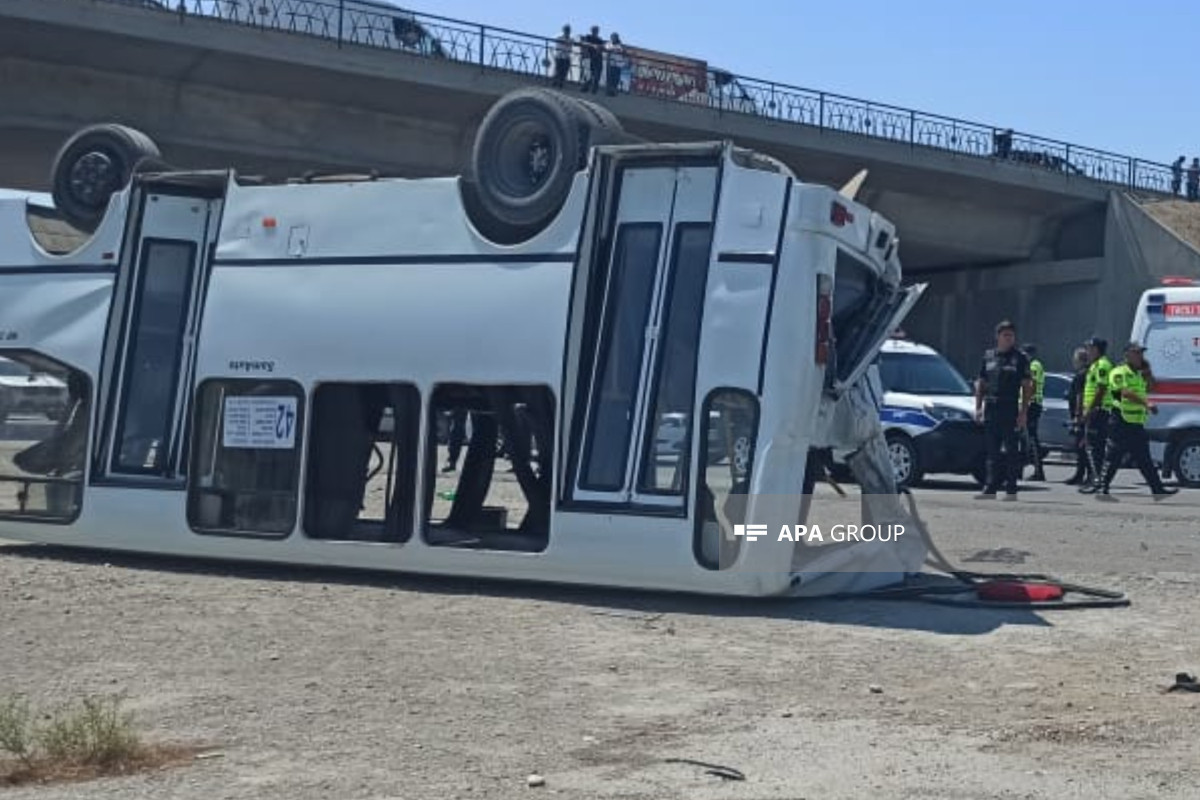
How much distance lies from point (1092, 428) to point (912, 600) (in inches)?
422

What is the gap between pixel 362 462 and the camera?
11.1m

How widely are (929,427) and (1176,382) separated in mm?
4062

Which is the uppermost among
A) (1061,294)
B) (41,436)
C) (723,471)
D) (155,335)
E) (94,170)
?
(1061,294)

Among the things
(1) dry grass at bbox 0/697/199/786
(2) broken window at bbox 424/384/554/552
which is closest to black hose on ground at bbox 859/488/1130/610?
(2) broken window at bbox 424/384/554/552

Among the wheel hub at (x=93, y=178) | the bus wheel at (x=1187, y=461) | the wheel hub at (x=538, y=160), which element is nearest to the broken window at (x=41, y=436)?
the wheel hub at (x=93, y=178)

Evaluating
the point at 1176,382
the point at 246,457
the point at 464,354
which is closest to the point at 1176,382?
the point at 1176,382

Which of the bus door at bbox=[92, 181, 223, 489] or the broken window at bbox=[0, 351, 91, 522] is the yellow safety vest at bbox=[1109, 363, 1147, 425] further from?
the broken window at bbox=[0, 351, 91, 522]

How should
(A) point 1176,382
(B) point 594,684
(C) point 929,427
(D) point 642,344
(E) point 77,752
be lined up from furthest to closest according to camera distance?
1. (A) point 1176,382
2. (C) point 929,427
3. (D) point 642,344
4. (B) point 594,684
5. (E) point 77,752

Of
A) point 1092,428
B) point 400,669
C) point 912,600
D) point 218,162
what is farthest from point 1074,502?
point 218,162

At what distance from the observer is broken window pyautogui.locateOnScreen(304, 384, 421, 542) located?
1077cm

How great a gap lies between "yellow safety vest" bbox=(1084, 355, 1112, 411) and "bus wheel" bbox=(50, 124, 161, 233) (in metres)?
11.5

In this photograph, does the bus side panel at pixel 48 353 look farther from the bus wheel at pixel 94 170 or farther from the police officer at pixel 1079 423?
the police officer at pixel 1079 423

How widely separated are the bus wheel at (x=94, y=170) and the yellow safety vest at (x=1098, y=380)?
Result: 37.7ft

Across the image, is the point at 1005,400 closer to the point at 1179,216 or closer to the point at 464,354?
the point at 464,354
